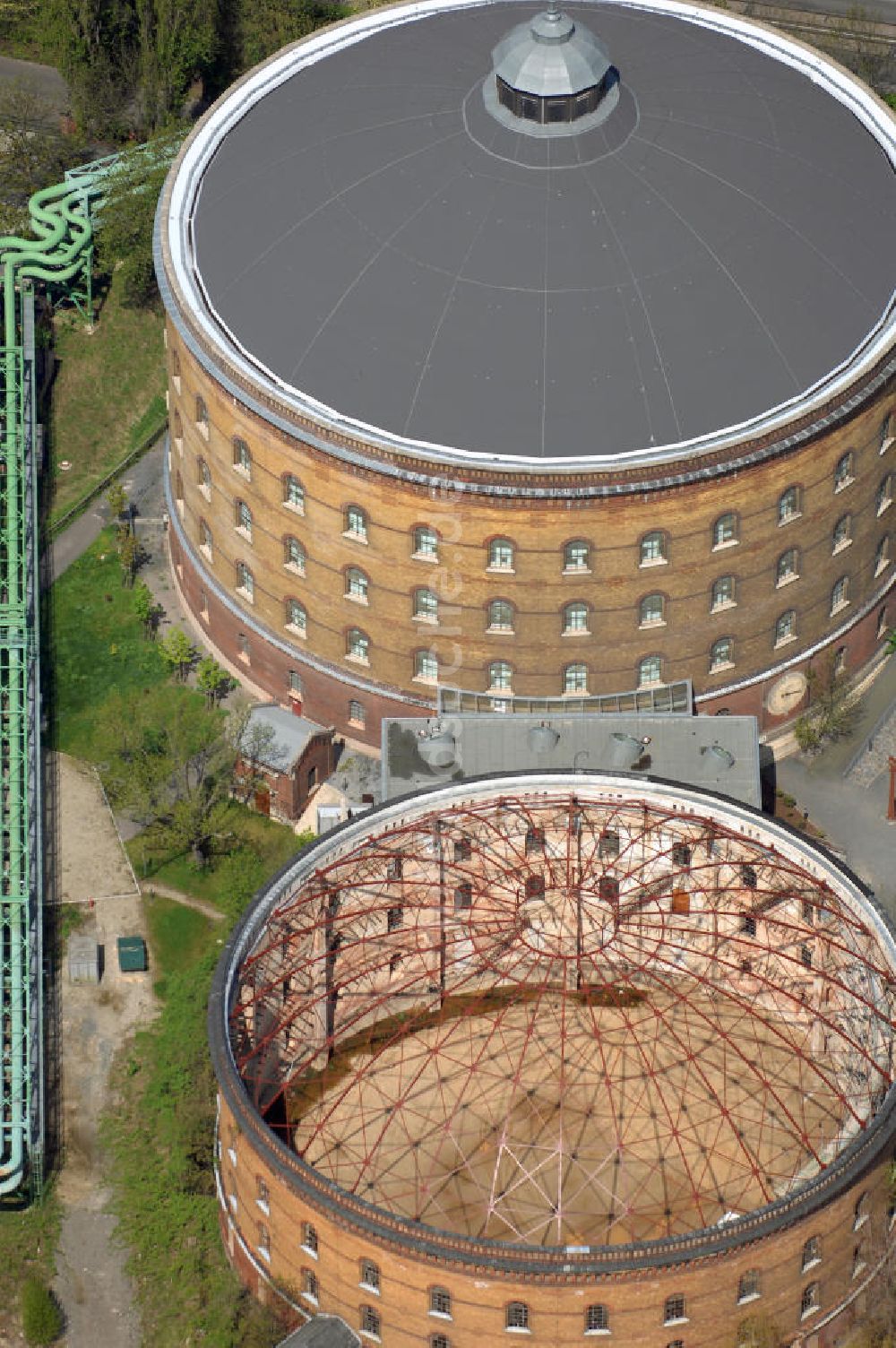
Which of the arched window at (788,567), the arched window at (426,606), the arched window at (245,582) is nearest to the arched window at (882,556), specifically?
the arched window at (788,567)

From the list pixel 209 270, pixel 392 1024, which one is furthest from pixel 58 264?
pixel 392 1024

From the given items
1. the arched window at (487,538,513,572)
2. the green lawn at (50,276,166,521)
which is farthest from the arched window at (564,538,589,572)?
the green lawn at (50,276,166,521)

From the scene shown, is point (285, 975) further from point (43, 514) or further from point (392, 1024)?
point (43, 514)

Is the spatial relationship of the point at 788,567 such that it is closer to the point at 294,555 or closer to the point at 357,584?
the point at 357,584

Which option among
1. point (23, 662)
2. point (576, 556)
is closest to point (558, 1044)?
point (576, 556)

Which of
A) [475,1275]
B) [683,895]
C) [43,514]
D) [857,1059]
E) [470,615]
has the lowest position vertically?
[475,1275]

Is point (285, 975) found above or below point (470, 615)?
below
